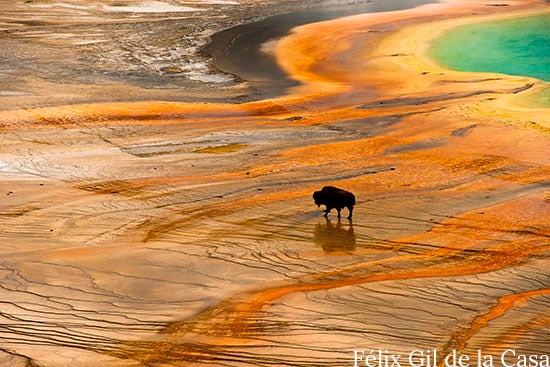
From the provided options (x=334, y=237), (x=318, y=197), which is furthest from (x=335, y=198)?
(x=334, y=237)

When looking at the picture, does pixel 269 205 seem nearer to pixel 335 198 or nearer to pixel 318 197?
pixel 318 197

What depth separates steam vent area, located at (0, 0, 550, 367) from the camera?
6625mm

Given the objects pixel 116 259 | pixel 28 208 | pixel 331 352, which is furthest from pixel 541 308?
pixel 28 208

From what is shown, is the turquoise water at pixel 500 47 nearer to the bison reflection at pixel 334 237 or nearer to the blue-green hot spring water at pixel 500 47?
the blue-green hot spring water at pixel 500 47

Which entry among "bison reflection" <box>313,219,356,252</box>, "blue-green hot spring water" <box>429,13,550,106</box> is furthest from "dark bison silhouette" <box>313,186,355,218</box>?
"blue-green hot spring water" <box>429,13,550,106</box>

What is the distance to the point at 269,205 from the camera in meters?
10.1

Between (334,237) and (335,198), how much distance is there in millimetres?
485

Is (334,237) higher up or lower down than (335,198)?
lower down

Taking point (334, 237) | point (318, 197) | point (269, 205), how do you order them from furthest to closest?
point (269, 205) < point (318, 197) < point (334, 237)

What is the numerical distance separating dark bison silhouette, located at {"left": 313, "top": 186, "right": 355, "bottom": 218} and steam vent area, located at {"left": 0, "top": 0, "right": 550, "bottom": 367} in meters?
0.02

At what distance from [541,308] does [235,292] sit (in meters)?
2.52

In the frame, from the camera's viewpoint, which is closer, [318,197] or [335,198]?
[335,198]

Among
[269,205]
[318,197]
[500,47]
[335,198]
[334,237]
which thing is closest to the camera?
[334,237]

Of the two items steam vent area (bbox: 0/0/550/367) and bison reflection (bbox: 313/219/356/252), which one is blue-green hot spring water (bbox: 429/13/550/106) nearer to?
steam vent area (bbox: 0/0/550/367)
